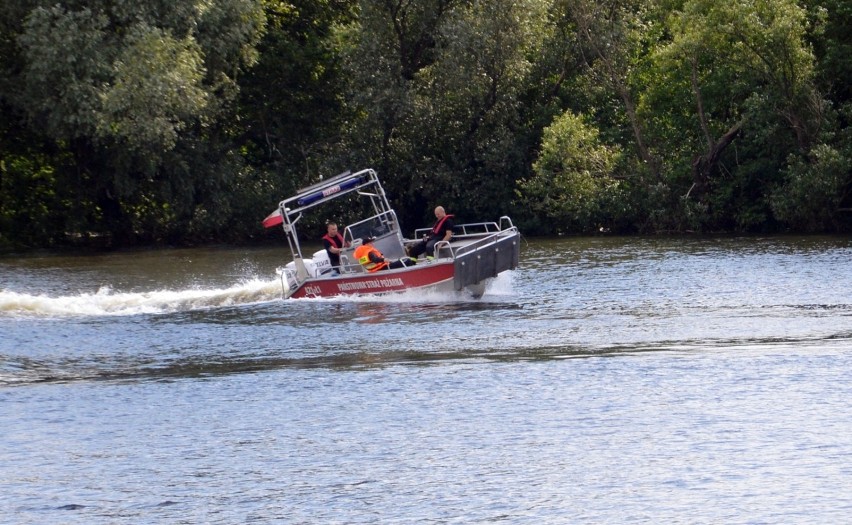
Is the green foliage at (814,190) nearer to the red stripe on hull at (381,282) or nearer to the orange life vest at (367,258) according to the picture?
the red stripe on hull at (381,282)

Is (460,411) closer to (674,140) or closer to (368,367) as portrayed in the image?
(368,367)

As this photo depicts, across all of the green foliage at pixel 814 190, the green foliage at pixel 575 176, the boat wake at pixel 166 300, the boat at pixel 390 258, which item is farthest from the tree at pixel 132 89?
the green foliage at pixel 814 190

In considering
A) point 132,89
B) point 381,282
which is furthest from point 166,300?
point 132,89

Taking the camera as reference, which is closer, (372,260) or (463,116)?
(372,260)

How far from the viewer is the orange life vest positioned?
25.7 meters

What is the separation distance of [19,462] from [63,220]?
30.9m

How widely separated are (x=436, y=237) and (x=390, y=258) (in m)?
1.13

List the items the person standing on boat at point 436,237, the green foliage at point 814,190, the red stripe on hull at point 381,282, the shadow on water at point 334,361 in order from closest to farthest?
the shadow on water at point 334,361
the red stripe on hull at point 381,282
the person standing on boat at point 436,237
the green foliage at point 814,190

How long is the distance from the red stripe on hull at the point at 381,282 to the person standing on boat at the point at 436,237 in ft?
3.49

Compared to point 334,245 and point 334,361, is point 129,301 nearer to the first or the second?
point 334,245

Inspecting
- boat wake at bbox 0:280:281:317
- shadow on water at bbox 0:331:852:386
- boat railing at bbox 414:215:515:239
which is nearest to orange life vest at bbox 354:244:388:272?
boat railing at bbox 414:215:515:239

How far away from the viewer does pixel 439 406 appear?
54.6 feet

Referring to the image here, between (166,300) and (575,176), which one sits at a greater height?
(575,176)

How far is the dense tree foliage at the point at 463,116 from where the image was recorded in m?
38.2
